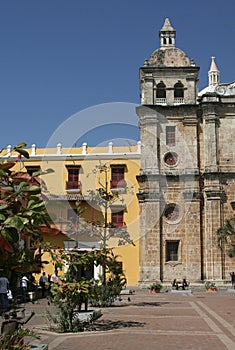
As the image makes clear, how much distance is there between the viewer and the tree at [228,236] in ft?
97.5

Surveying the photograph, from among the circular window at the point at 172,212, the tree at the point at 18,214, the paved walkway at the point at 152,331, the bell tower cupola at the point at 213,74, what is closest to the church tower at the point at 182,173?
the circular window at the point at 172,212

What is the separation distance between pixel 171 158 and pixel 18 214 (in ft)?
98.6

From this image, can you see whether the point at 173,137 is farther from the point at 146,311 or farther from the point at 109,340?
the point at 109,340

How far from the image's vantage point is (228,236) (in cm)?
3122

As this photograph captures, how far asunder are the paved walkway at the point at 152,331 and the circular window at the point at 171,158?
16.1 m

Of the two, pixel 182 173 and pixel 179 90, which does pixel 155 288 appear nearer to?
pixel 182 173

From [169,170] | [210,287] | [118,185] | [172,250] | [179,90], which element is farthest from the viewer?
[118,185]

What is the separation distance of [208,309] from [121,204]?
16.9m

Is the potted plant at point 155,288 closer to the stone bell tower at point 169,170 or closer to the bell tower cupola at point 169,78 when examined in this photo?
the stone bell tower at point 169,170

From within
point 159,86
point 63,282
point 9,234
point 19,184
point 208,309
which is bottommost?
point 208,309

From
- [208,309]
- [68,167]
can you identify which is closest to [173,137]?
[68,167]

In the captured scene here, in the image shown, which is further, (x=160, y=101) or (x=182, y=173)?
(x=160, y=101)

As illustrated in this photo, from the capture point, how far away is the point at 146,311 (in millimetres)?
17609

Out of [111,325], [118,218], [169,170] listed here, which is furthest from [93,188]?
[111,325]
